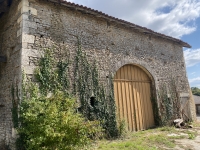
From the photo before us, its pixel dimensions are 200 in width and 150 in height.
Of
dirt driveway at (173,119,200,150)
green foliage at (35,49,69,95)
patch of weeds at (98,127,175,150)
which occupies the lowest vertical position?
dirt driveway at (173,119,200,150)

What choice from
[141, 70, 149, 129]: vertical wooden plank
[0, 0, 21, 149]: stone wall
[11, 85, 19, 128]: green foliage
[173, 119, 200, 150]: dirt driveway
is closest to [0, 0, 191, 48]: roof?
[0, 0, 21, 149]: stone wall

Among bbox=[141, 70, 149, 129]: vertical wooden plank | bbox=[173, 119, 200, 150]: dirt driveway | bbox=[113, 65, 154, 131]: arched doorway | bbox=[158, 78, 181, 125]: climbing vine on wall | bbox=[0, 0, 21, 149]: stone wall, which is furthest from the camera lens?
bbox=[158, 78, 181, 125]: climbing vine on wall

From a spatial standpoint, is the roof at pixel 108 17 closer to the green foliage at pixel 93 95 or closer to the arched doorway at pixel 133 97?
the green foliage at pixel 93 95

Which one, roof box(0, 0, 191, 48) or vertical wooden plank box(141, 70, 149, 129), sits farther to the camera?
vertical wooden plank box(141, 70, 149, 129)

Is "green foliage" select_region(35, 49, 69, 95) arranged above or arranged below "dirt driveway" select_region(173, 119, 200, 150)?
above

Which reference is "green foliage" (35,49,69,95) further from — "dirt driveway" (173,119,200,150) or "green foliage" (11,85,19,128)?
"dirt driveway" (173,119,200,150)

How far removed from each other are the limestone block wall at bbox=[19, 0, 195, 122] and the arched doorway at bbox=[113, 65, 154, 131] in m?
0.42

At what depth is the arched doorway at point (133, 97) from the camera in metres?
7.25

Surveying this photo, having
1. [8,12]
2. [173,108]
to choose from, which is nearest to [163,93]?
[173,108]

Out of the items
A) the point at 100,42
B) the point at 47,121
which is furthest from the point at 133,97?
the point at 47,121

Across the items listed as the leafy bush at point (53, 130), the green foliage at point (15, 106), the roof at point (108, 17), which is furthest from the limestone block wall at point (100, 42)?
the leafy bush at point (53, 130)

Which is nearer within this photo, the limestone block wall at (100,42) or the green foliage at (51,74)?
the green foliage at (51,74)

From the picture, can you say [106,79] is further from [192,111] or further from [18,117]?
[192,111]

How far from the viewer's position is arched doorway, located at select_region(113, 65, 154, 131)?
7.25 meters
